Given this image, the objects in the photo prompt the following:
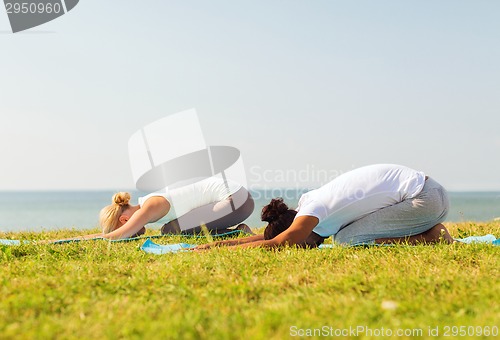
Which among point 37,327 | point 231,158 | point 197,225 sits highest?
point 37,327

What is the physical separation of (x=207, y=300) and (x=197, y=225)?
4407 millimetres

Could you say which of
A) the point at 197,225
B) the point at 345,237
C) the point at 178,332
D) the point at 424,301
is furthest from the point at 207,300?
the point at 197,225

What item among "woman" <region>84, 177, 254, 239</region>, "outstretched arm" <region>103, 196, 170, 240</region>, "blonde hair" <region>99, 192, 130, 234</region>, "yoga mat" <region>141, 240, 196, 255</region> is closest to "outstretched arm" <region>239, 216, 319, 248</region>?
"yoga mat" <region>141, 240, 196, 255</region>

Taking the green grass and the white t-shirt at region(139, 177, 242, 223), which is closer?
the green grass

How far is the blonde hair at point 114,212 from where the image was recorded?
7328mm

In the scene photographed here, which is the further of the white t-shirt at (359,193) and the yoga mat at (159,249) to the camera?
the yoga mat at (159,249)

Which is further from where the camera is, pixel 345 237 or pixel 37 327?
pixel 345 237

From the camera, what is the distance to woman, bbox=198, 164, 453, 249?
18.4 feet

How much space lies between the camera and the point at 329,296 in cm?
340

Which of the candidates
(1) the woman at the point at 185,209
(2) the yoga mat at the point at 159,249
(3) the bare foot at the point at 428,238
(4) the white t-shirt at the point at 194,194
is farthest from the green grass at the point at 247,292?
(4) the white t-shirt at the point at 194,194

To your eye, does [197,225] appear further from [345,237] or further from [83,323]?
[83,323]

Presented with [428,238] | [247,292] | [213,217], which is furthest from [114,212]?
[247,292]

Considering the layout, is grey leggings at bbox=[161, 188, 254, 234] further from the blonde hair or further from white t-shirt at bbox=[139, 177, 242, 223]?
the blonde hair

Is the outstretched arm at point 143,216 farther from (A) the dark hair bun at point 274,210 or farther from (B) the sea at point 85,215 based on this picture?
(A) the dark hair bun at point 274,210
